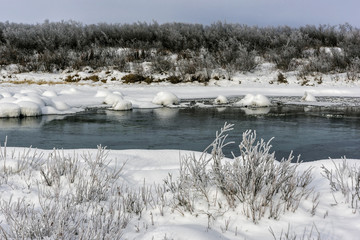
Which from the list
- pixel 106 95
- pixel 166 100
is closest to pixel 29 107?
pixel 106 95

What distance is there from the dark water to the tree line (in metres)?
7.21

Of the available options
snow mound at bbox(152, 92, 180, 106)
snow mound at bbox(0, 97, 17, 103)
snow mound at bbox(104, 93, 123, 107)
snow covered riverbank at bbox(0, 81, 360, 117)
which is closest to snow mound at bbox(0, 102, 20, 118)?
snow covered riverbank at bbox(0, 81, 360, 117)

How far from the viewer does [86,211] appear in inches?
107

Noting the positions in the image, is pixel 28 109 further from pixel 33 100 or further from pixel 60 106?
pixel 60 106

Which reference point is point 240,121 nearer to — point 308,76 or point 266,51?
point 308,76

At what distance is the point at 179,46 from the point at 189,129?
12701 mm

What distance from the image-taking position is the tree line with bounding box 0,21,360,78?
16656mm

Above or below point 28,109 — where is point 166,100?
above

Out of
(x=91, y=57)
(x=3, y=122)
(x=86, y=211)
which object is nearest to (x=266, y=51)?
(x=91, y=57)

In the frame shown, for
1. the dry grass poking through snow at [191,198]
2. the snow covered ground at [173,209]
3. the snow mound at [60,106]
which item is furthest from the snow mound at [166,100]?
the dry grass poking through snow at [191,198]

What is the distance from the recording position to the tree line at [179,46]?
16656 mm

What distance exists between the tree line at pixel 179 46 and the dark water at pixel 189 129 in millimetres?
7209

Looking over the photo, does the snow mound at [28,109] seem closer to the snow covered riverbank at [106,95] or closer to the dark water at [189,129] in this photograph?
the snow covered riverbank at [106,95]

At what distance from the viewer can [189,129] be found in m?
7.12
